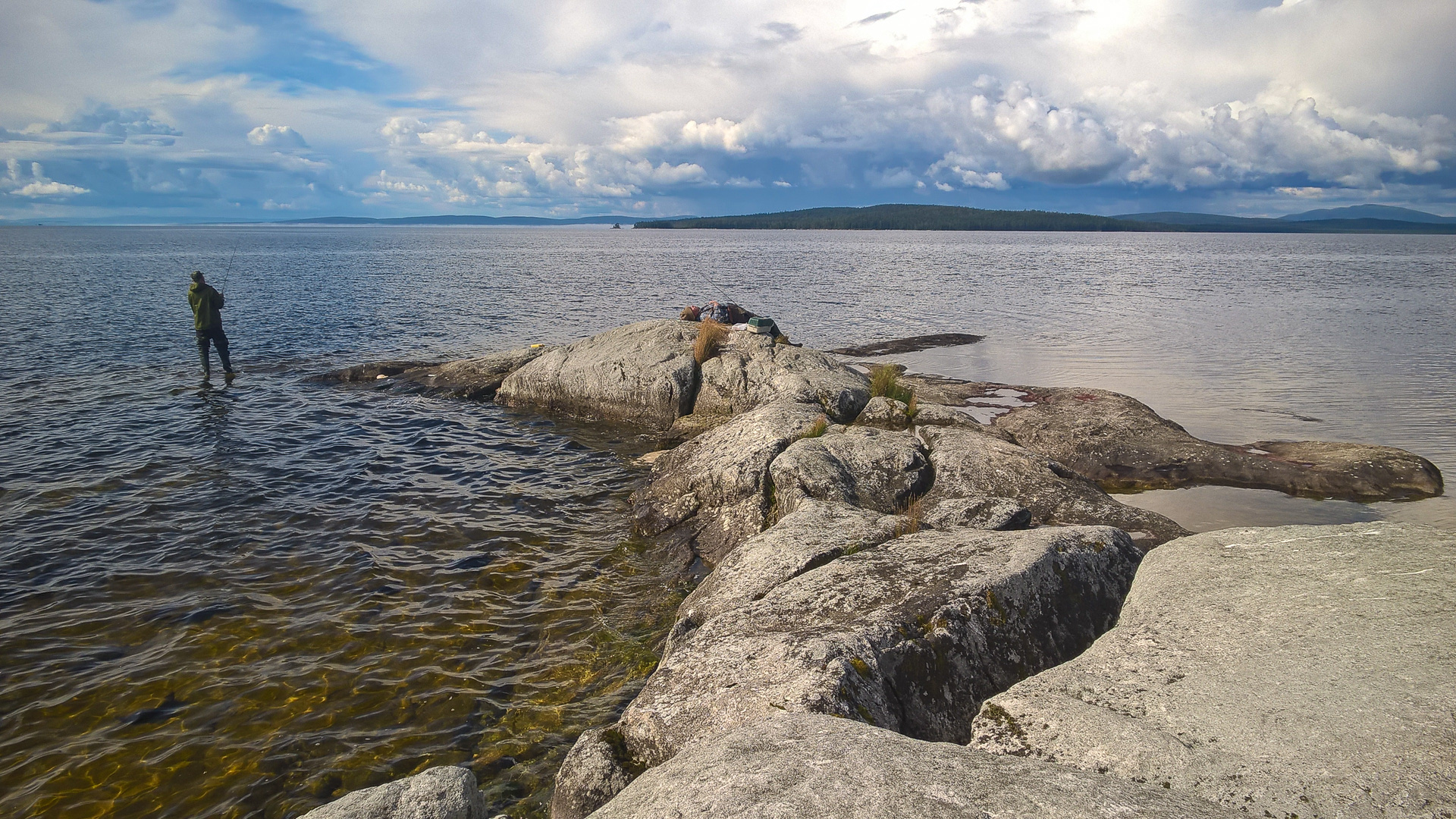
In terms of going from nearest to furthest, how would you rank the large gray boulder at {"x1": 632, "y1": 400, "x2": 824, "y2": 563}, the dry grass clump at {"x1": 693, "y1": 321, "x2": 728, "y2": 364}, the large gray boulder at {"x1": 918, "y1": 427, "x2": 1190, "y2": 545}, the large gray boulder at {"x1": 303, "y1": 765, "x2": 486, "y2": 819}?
the large gray boulder at {"x1": 303, "y1": 765, "x2": 486, "y2": 819}, the large gray boulder at {"x1": 918, "y1": 427, "x2": 1190, "y2": 545}, the large gray boulder at {"x1": 632, "y1": 400, "x2": 824, "y2": 563}, the dry grass clump at {"x1": 693, "y1": 321, "x2": 728, "y2": 364}

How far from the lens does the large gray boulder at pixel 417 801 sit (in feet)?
15.4

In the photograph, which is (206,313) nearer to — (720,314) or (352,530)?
(352,530)

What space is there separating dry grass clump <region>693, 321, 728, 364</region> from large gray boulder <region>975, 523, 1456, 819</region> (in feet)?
45.3

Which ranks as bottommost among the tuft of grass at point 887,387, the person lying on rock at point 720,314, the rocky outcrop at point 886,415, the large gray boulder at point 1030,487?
the large gray boulder at point 1030,487

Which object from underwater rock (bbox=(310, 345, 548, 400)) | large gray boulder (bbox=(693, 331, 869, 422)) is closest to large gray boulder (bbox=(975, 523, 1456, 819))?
→ large gray boulder (bbox=(693, 331, 869, 422))

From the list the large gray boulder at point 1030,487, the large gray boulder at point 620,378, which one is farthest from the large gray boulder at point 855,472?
the large gray boulder at point 620,378

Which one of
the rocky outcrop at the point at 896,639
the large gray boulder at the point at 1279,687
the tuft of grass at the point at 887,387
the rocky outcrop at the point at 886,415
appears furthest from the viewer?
the tuft of grass at the point at 887,387

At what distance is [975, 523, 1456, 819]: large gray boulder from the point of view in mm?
3623

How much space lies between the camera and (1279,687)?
4.38m

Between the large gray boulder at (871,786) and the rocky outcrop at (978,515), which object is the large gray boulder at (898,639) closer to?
the large gray boulder at (871,786)

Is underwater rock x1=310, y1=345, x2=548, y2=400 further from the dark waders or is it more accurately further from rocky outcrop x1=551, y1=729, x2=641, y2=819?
rocky outcrop x1=551, y1=729, x2=641, y2=819

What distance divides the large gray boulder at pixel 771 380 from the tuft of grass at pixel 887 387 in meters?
0.43

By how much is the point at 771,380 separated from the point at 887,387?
291 centimetres

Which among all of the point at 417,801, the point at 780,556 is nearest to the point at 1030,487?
the point at 780,556
